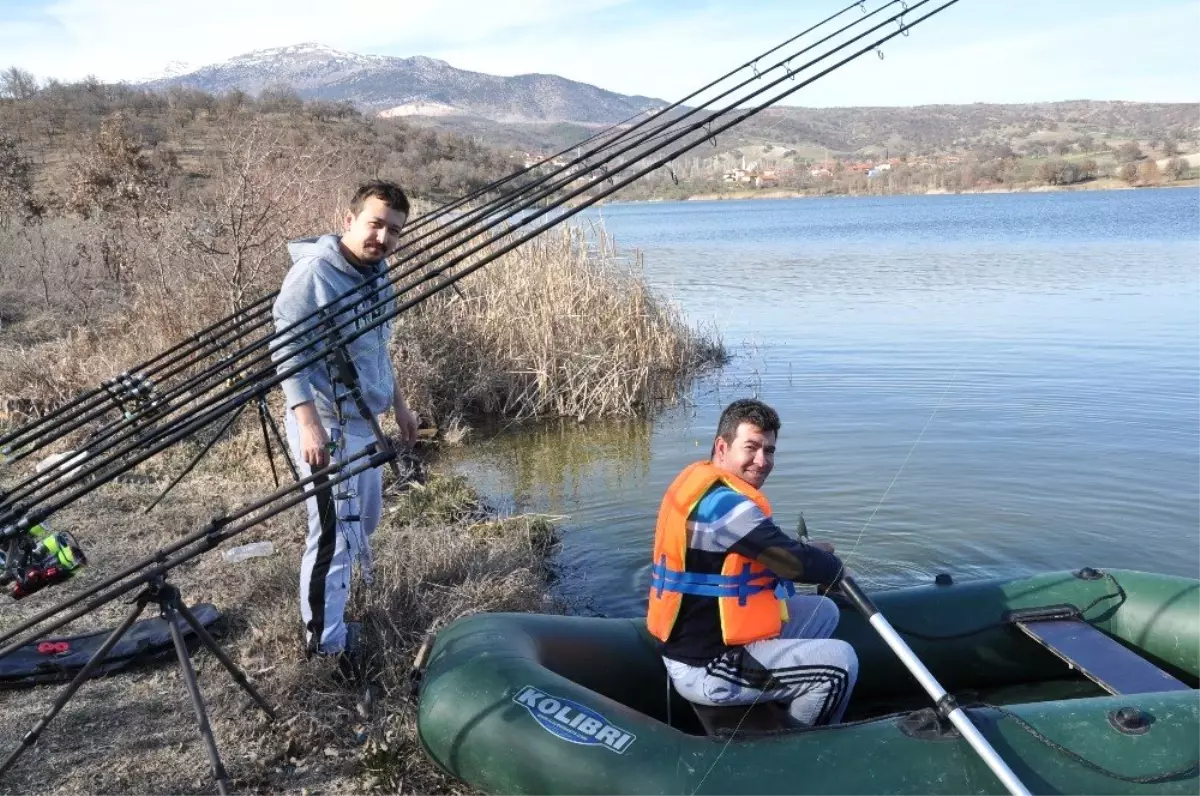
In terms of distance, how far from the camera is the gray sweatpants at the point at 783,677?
3.56m

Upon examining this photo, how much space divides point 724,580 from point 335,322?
182 cm

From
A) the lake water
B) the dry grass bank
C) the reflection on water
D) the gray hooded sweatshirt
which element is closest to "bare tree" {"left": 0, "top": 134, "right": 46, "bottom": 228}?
the lake water

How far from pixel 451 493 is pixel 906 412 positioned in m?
5.22

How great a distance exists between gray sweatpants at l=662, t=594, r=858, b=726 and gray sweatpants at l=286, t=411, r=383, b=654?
1.42m

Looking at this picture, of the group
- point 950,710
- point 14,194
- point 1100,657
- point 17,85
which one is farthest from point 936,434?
point 17,85

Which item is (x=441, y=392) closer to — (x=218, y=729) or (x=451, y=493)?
(x=451, y=493)

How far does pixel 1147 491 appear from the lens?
801 cm

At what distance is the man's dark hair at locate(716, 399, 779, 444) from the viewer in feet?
11.8

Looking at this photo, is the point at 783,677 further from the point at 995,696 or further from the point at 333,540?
the point at 333,540

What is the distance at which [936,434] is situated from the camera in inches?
382

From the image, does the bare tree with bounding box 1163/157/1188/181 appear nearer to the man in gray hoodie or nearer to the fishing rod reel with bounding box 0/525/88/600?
the man in gray hoodie

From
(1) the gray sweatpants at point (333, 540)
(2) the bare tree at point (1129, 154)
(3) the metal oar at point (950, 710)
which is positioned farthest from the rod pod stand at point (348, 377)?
(2) the bare tree at point (1129, 154)

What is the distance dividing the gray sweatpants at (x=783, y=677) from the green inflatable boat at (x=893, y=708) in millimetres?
106

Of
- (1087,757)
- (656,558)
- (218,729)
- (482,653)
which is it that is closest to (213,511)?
(218,729)
